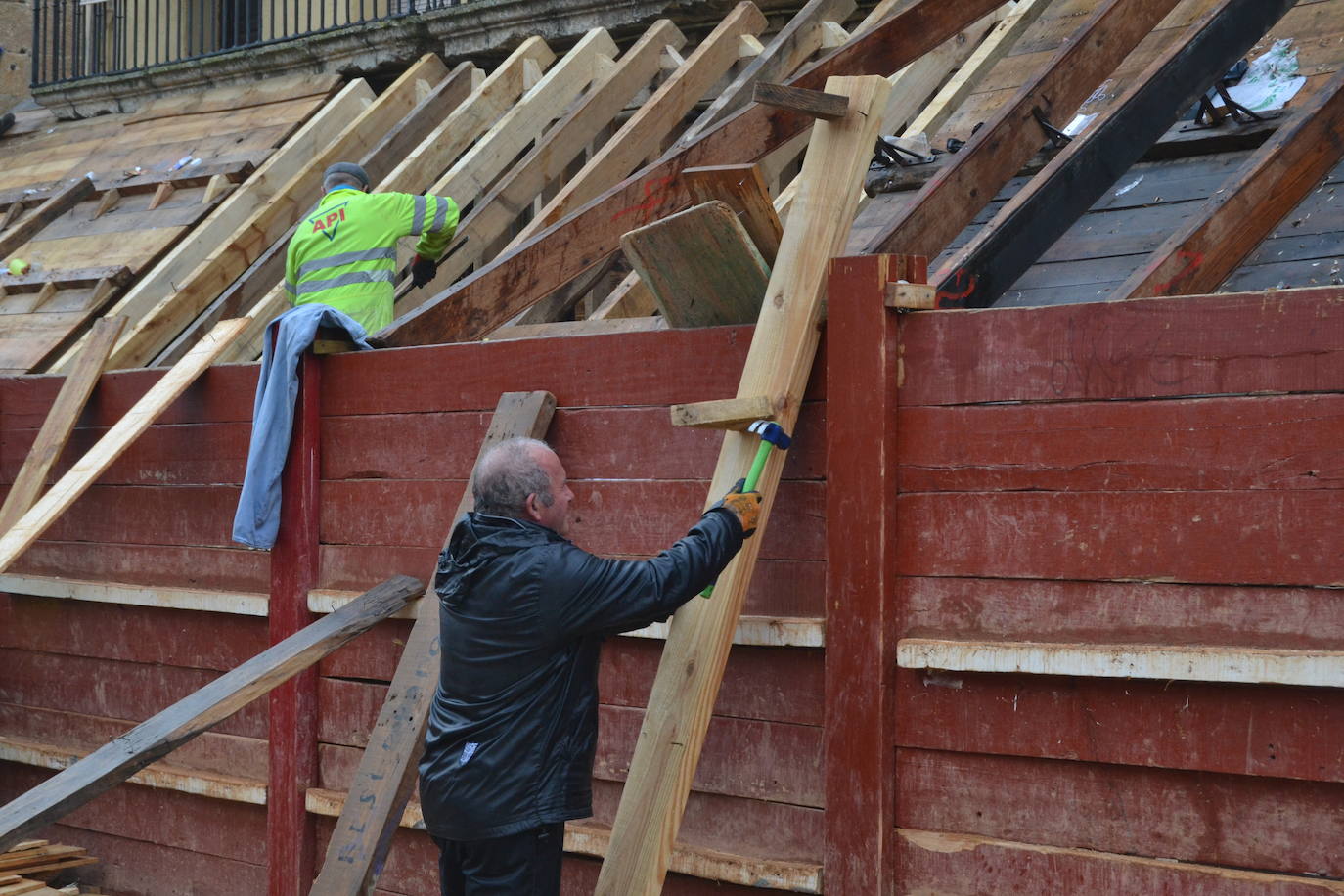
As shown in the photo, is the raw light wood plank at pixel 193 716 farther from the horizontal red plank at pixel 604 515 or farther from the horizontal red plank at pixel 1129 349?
the horizontal red plank at pixel 1129 349

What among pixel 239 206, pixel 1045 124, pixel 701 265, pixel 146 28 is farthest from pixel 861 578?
pixel 146 28

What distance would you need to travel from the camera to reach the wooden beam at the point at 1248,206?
401 centimetres

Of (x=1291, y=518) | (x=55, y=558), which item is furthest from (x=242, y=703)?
(x=1291, y=518)

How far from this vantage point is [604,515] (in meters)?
4.56

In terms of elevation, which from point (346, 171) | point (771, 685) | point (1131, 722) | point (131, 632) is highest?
point (346, 171)

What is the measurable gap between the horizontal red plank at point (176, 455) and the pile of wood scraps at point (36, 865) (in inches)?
61.0

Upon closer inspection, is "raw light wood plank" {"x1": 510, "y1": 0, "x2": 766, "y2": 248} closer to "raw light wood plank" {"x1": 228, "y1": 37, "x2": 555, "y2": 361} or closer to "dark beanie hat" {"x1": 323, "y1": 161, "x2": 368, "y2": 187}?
"dark beanie hat" {"x1": 323, "y1": 161, "x2": 368, "y2": 187}

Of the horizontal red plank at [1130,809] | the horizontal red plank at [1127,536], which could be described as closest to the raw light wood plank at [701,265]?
the horizontal red plank at [1127,536]

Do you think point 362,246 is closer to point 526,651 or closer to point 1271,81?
point 526,651

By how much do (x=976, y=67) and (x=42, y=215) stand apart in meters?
6.40

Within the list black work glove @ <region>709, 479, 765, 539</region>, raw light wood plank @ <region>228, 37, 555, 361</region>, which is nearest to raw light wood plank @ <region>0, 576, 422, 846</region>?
black work glove @ <region>709, 479, 765, 539</region>

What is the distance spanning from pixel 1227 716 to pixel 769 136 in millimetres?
2857

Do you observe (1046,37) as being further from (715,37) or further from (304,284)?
(304,284)

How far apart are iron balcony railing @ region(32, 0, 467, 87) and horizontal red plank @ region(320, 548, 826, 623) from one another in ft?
23.8
